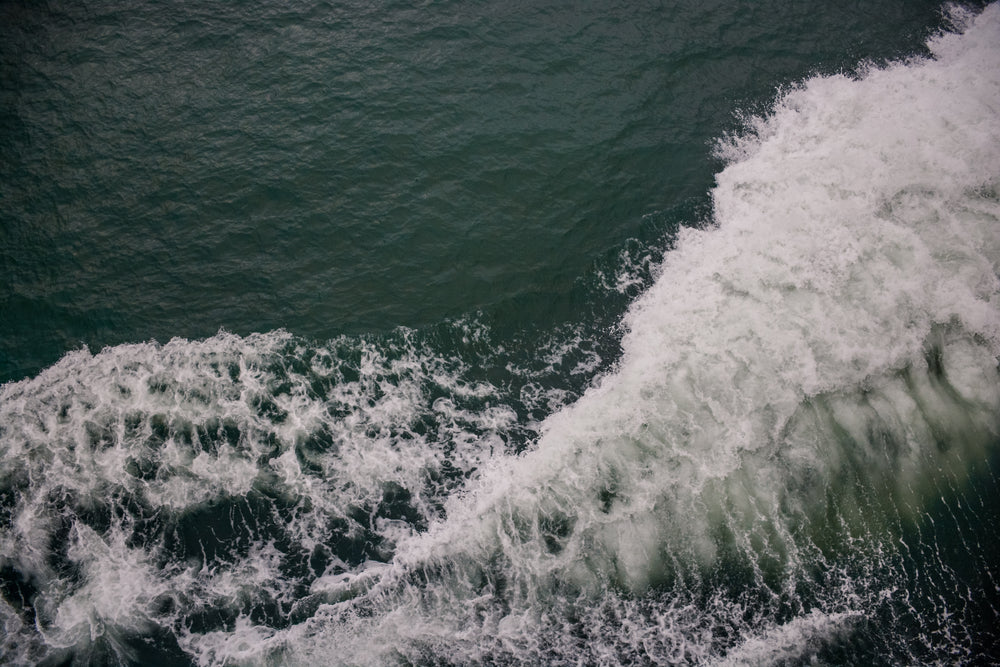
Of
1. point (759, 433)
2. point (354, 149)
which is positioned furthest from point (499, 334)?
point (354, 149)

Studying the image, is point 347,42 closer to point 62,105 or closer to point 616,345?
point 62,105

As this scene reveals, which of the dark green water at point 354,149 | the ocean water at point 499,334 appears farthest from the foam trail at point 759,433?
the dark green water at point 354,149

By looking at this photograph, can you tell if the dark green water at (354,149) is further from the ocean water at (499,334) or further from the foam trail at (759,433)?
the foam trail at (759,433)

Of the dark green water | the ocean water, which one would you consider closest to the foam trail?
the ocean water

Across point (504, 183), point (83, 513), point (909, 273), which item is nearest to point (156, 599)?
point (83, 513)

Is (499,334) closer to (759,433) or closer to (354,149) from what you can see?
(759,433)

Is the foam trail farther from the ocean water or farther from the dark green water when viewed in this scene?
the dark green water

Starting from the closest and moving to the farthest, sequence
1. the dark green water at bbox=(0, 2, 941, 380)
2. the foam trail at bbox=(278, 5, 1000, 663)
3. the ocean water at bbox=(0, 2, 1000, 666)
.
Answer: the foam trail at bbox=(278, 5, 1000, 663) → the ocean water at bbox=(0, 2, 1000, 666) → the dark green water at bbox=(0, 2, 941, 380)
